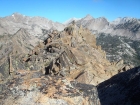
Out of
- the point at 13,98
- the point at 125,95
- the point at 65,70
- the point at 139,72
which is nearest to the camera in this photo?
the point at 13,98

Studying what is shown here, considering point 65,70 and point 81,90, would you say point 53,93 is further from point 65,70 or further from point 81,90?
point 65,70

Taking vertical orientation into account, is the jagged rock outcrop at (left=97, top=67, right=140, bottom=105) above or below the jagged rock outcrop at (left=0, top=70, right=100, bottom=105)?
below

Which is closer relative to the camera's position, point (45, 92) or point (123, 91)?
point (45, 92)

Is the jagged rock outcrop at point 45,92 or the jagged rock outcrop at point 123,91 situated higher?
the jagged rock outcrop at point 45,92

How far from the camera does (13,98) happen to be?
9.27 metres

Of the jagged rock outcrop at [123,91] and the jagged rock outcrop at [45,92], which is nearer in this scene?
the jagged rock outcrop at [45,92]

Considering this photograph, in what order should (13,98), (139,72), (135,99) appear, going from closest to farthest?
(13,98)
(135,99)
(139,72)

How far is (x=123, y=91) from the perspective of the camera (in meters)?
18.4

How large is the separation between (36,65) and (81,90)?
32.5m

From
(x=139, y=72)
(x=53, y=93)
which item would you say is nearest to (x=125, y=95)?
(x=139, y=72)

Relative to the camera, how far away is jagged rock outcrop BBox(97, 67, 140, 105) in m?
17.0

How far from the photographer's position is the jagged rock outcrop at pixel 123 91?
17003 millimetres

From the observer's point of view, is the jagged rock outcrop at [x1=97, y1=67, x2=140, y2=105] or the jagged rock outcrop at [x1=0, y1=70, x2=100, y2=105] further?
the jagged rock outcrop at [x1=97, y1=67, x2=140, y2=105]

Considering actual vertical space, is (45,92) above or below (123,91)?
above
